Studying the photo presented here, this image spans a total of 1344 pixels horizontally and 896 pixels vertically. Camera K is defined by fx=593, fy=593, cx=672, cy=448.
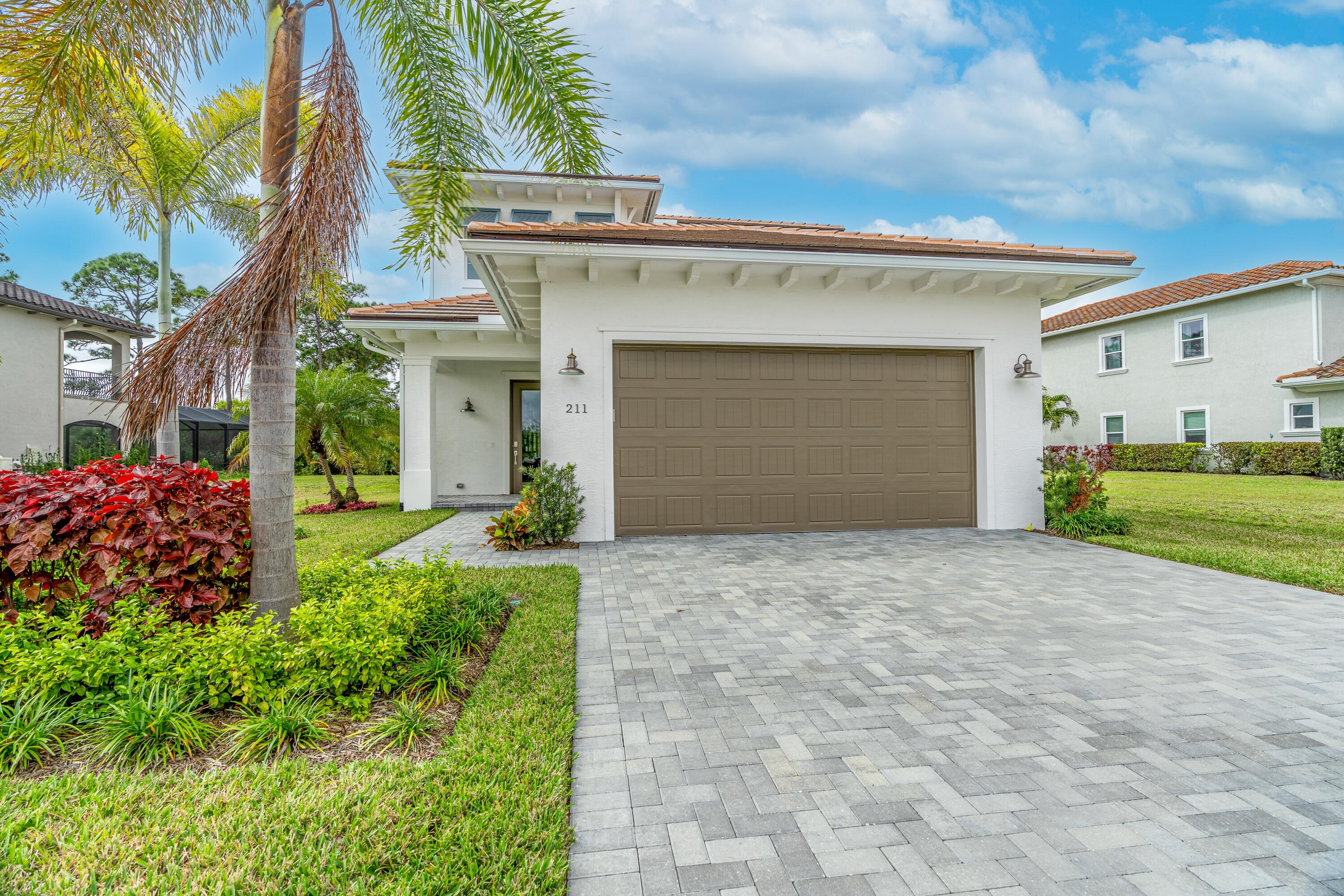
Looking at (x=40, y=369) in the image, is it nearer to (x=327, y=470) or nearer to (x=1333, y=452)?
(x=327, y=470)

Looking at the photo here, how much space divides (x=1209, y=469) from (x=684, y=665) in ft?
70.4

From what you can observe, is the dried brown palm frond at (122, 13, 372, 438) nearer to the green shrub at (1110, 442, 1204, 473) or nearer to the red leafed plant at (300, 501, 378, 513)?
the red leafed plant at (300, 501, 378, 513)

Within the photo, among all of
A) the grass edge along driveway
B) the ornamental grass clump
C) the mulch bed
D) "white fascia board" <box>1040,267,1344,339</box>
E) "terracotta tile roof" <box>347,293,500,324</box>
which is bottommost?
A: the mulch bed

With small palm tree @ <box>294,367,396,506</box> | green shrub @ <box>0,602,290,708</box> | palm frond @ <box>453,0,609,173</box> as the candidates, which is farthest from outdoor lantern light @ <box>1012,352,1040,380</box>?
small palm tree @ <box>294,367,396,506</box>

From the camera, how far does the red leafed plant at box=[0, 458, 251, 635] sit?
10.5 ft

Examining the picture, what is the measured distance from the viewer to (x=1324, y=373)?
15.2m

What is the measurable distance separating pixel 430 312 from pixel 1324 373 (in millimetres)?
21569

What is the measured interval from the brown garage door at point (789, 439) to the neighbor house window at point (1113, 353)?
53.6 ft

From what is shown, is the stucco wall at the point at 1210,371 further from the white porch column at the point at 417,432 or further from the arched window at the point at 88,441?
the arched window at the point at 88,441

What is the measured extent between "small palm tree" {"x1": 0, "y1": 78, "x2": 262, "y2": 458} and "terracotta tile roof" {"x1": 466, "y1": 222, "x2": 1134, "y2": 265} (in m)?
2.99

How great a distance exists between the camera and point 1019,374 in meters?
8.51

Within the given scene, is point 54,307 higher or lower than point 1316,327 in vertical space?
higher

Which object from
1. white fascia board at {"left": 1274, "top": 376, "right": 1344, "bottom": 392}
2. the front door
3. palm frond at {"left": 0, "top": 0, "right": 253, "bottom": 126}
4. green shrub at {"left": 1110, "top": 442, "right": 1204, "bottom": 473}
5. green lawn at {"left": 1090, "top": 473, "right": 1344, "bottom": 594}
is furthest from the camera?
green shrub at {"left": 1110, "top": 442, "right": 1204, "bottom": 473}

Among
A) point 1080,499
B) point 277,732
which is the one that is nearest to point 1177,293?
point 1080,499
